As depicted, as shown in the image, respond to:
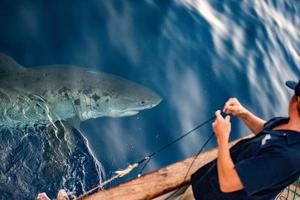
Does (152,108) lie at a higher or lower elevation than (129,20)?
lower

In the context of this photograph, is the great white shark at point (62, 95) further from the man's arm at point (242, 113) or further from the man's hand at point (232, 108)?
the man's hand at point (232, 108)

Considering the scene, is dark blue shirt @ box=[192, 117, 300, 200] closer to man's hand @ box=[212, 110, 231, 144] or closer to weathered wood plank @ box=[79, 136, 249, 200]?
man's hand @ box=[212, 110, 231, 144]

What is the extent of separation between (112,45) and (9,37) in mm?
1537

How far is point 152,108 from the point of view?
20.7 ft

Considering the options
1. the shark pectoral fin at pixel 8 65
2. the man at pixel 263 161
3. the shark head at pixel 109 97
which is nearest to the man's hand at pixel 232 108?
the man at pixel 263 161

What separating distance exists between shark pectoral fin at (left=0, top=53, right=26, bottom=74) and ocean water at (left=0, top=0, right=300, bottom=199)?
0.95ft

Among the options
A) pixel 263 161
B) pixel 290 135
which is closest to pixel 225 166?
pixel 263 161

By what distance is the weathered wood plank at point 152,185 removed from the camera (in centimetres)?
344

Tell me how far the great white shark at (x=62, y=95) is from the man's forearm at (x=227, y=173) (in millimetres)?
3459

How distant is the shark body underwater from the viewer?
15.9 ft

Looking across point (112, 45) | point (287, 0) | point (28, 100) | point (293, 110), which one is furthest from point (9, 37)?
point (287, 0)

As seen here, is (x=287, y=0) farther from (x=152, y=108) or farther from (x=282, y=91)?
(x=152, y=108)

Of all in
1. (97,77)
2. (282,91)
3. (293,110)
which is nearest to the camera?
(293,110)

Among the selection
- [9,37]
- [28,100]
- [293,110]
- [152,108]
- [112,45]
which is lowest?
[293,110]
